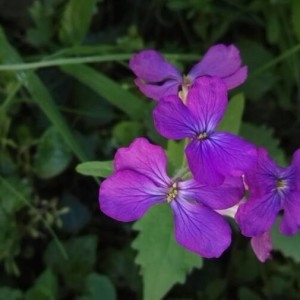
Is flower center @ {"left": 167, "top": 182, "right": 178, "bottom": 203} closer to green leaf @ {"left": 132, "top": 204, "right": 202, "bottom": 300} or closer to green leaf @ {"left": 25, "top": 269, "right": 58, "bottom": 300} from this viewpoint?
green leaf @ {"left": 132, "top": 204, "right": 202, "bottom": 300}

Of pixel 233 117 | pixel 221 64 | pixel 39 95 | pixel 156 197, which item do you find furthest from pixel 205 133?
pixel 39 95

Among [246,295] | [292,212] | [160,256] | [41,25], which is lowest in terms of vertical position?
[246,295]

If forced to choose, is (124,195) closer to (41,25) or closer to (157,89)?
(157,89)

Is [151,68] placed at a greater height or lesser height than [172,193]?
greater

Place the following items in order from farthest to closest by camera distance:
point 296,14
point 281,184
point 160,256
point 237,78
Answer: point 296,14 → point 160,256 → point 237,78 → point 281,184

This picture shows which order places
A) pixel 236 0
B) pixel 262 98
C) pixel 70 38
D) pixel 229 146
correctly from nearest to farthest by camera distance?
1. pixel 229 146
2. pixel 70 38
3. pixel 236 0
4. pixel 262 98

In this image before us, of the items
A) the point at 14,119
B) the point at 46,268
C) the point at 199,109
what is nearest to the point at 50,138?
the point at 14,119

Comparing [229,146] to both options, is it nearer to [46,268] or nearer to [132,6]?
[46,268]
